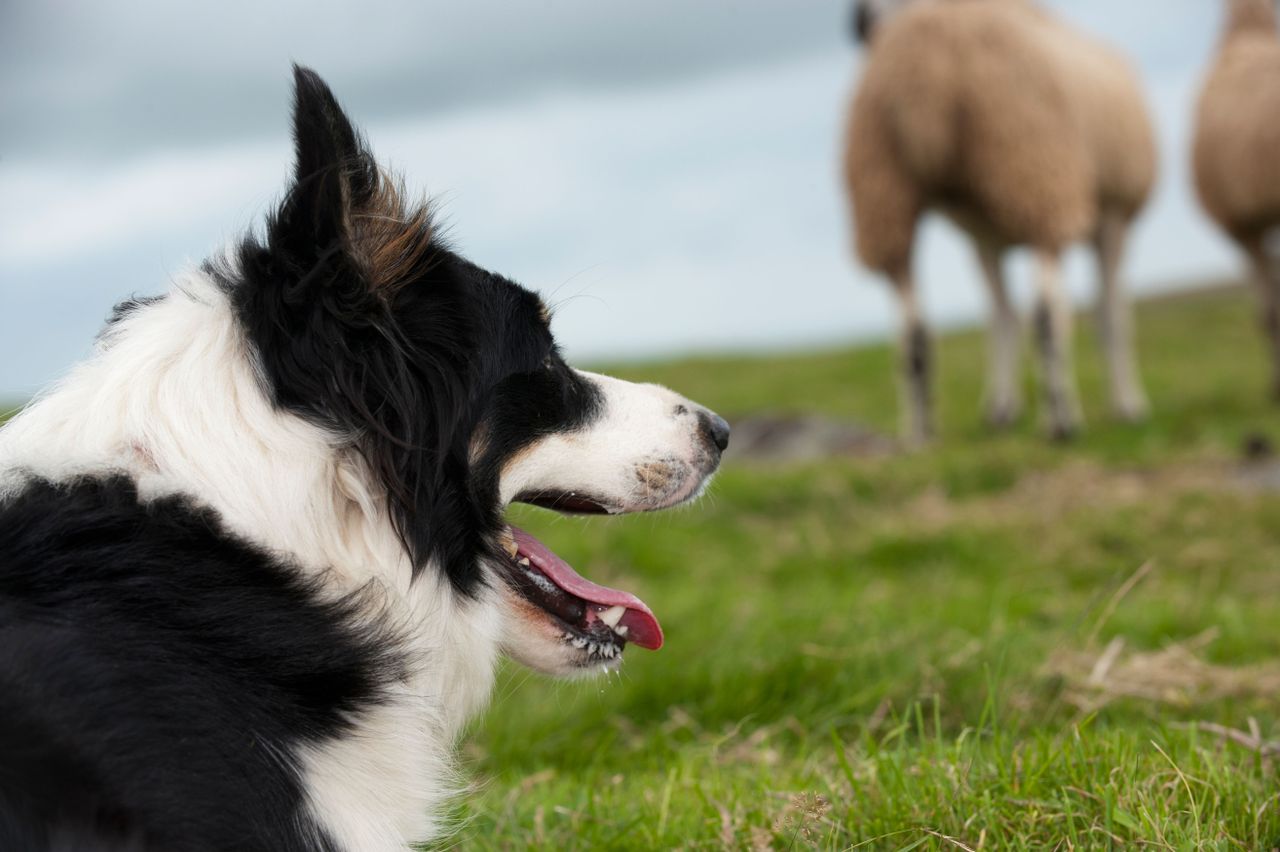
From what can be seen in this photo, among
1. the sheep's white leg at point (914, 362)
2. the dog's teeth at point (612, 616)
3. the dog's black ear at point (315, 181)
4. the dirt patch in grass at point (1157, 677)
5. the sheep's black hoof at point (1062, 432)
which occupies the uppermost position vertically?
the dog's black ear at point (315, 181)

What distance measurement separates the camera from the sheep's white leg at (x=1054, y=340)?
31.9ft

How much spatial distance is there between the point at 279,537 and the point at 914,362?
861 centimetres

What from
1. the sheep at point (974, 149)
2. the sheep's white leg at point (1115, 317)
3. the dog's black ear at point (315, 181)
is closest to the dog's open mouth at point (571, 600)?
the dog's black ear at point (315, 181)

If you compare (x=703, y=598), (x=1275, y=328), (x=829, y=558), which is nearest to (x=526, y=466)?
(x=703, y=598)

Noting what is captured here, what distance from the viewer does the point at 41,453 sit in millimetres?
2088

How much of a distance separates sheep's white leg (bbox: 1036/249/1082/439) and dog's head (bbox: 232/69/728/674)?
25.0ft

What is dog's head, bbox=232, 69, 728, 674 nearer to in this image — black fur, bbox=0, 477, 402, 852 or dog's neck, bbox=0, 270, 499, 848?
dog's neck, bbox=0, 270, 499, 848

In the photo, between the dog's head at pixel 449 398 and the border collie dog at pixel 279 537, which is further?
the dog's head at pixel 449 398

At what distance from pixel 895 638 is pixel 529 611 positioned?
2.41 m

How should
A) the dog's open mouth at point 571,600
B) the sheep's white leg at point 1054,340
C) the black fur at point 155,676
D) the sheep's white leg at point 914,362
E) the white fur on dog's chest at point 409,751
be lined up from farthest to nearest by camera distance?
the sheep's white leg at point 914,362
the sheep's white leg at point 1054,340
the dog's open mouth at point 571,600
the white fur on dog's chest at point 409,751
the black fur at point 155,676

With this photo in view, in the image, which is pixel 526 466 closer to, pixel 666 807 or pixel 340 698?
pixel 340 698

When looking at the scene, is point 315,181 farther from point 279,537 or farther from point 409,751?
point 409,751

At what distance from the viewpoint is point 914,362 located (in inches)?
402

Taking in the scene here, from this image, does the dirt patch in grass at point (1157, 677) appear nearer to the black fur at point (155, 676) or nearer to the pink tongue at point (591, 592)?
the pink tongue at point (591, 592)
